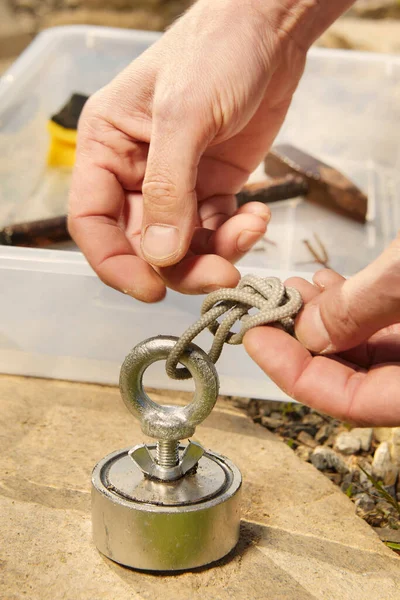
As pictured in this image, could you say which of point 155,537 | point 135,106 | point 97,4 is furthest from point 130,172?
point 97,4

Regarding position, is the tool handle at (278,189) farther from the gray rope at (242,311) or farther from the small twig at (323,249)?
the gray rope at (242,311)

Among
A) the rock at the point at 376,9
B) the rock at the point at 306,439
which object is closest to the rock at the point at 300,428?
the rock at the point at 306,439

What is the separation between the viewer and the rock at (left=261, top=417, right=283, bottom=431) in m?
1.91

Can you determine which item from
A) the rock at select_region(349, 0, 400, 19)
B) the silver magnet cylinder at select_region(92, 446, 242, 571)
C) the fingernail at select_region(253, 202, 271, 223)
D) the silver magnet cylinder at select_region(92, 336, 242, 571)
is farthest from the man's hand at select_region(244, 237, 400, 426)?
the rock at select_region(349, 0, 400, 19)

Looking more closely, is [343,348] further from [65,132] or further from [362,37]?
[362,37]

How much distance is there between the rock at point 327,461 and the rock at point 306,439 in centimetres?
5

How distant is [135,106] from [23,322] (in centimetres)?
57

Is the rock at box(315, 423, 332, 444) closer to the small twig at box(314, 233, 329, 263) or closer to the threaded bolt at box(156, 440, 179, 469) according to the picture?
the threaded bolt at box(156, 440, 179, 469)

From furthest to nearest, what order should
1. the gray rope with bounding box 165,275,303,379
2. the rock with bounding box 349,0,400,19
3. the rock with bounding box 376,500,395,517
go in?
the rock with bounding box 349,0,400,19 < the rock with bounding box 376,500,395,517 < the gray rope with bounding box 165,275,303,379

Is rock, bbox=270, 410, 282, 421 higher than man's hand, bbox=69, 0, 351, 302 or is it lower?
lower

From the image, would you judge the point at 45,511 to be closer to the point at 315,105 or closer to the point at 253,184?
the point at 253,184

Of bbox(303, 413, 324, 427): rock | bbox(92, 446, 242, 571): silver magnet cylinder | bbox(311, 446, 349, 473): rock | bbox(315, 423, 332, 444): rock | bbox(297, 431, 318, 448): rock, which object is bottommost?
bbox(303, 413, 324, 427): rock

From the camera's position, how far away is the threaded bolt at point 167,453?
1335mm

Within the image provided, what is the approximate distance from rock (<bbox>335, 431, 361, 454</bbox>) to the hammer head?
1.11 metres
